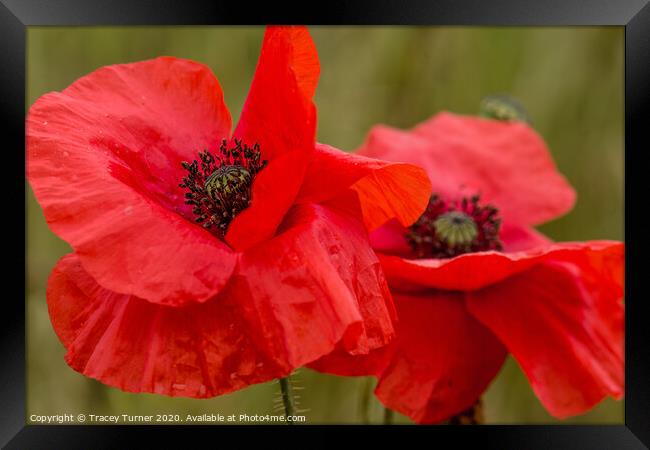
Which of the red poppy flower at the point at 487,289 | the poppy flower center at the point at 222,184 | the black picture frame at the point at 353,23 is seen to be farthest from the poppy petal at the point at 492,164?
the poppy flower center at the point at 222,184

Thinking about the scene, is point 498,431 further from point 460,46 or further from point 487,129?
point 460,46

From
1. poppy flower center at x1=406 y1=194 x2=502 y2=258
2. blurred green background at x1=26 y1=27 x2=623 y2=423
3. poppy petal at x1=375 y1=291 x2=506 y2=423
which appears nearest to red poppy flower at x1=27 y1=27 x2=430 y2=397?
poppy petal at x1=375 y1=291 x2=506 y2=423

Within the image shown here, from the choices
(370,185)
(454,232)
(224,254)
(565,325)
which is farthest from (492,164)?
(224,254)

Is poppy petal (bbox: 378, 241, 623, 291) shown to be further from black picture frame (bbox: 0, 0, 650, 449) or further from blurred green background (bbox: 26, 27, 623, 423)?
blurred green background (bbox: 26, 27, 623, 423)

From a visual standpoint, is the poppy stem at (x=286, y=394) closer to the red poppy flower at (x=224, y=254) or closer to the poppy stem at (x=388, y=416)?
the red poppy flower at (x=224, y=254)

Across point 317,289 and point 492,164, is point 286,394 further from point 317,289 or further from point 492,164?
point 492,164

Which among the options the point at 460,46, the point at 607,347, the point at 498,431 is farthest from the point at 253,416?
the point at 460,46
